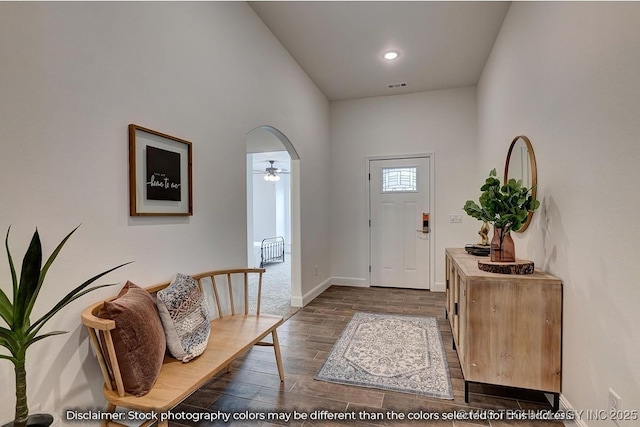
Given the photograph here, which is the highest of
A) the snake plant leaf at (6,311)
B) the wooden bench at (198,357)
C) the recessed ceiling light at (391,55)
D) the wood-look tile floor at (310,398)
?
the recessed ceiling light at (391,55)

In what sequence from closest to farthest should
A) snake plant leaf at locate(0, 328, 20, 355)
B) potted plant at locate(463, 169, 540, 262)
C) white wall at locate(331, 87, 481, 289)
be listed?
snake plant leaf at locate(0, 328, 20, 355) < potted plant at locate(463, 169, 540, 262) < white wall at locate(331, 87, 481, 289)

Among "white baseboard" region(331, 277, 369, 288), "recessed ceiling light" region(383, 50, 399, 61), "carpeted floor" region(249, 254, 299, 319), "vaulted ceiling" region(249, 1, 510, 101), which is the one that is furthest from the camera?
"white baseboard" region(331, 277, 369, 288)

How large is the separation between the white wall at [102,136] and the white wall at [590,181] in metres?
2.26

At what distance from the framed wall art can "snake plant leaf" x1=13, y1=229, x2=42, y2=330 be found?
653mm

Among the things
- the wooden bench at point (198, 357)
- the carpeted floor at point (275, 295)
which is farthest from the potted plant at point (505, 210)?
the carpeted floor at point (275, 295)

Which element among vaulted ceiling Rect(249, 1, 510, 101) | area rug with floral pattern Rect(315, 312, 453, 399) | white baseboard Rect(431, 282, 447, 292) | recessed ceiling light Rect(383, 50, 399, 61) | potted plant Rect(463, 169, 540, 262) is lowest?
area rug with floral pattern Rect(315, 312, 453, 399)

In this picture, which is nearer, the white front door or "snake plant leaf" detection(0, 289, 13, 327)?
"snake plant leaf" detection(0, 289, 13, 327)

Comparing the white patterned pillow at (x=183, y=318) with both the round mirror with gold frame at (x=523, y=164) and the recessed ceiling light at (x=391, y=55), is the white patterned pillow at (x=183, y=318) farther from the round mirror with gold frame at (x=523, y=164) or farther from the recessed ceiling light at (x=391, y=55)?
the recessed ceiling light at (x=391, y=55)

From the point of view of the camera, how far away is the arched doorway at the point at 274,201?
4.03 metres

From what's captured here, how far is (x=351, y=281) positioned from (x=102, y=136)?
4.18 meters

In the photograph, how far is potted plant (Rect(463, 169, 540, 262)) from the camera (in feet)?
6.79

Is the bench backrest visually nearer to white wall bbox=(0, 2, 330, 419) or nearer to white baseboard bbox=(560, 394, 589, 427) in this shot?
white wall bbox=(0, 2, 330, 419)

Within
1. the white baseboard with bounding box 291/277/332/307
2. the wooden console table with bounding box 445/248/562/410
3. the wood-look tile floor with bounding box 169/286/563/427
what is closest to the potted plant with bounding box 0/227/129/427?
the wood-look tile floor with bounding box 169/286/563/427

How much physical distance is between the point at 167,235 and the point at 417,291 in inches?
151
